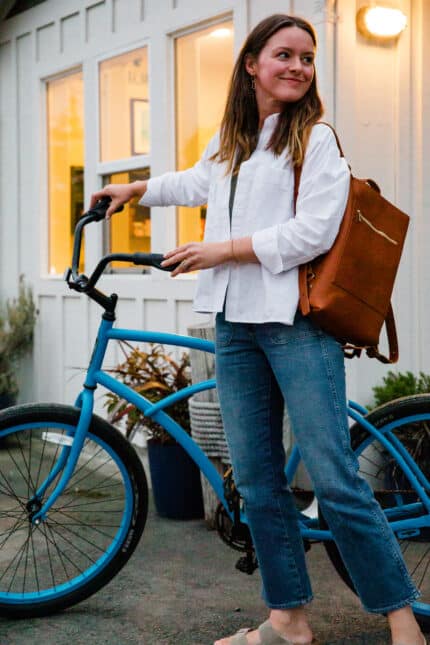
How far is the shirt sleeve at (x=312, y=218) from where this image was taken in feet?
8.21

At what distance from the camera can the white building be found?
4.48m

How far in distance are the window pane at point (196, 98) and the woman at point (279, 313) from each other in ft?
8.91

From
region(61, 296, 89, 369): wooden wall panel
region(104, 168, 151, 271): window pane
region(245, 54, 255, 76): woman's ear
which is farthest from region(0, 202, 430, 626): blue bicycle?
region(61, 296, 89, 369): wooden wall panel

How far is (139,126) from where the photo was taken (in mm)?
5914

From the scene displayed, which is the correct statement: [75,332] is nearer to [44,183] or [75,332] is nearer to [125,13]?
[44,183]

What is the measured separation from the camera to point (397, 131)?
4.55 metres

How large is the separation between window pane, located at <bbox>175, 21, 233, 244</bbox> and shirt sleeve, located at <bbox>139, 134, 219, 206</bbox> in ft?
7.86

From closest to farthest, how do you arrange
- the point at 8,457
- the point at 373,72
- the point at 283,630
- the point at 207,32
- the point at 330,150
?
1. the point at 330,150
2. the point at 283,630
3. the point at 8,457
4. the point at 373,72
5. the point at 207,32

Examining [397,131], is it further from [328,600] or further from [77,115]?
[77,115]

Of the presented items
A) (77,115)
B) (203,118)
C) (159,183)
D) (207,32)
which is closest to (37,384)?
(77,115)

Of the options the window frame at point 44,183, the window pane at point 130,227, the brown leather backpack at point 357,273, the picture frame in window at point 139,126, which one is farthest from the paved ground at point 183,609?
the window frame at point 44,183

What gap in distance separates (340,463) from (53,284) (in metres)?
4.36

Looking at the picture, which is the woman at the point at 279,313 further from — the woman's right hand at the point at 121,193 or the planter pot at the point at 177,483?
the planter pot at the point at 177,483

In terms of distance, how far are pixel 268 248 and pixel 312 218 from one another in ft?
0.46
